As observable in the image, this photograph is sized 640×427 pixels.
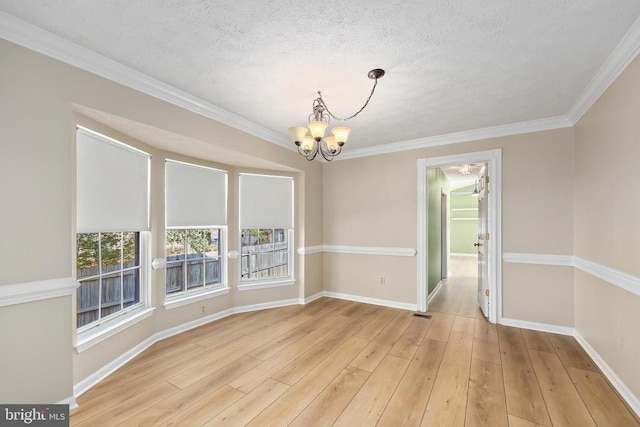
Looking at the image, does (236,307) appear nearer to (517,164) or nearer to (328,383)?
(328,383)

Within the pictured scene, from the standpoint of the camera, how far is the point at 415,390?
2.19 meters

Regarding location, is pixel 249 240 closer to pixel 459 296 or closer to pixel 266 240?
pixel 266 240

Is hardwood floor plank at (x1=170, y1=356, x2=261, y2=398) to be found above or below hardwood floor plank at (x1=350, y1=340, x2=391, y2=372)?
above

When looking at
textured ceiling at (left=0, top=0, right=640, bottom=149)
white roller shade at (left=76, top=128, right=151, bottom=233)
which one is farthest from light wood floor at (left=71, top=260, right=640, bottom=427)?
textured ceiling at (left=0, top=0, right=640, bottom=149)

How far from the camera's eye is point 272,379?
2.34 m

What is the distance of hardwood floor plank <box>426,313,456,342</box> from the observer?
3.21 meters

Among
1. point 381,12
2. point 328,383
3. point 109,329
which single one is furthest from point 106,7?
point 328,383

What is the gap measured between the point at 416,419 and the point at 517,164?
321 centimetres

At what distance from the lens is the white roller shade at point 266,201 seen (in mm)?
4116

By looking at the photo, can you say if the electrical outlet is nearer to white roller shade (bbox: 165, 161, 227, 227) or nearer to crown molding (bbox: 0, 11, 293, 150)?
crown molding (bbox: 0, 11, 293, 150)

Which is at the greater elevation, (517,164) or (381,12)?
(381,12)

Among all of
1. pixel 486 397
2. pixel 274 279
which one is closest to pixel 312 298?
pixel 274 279
